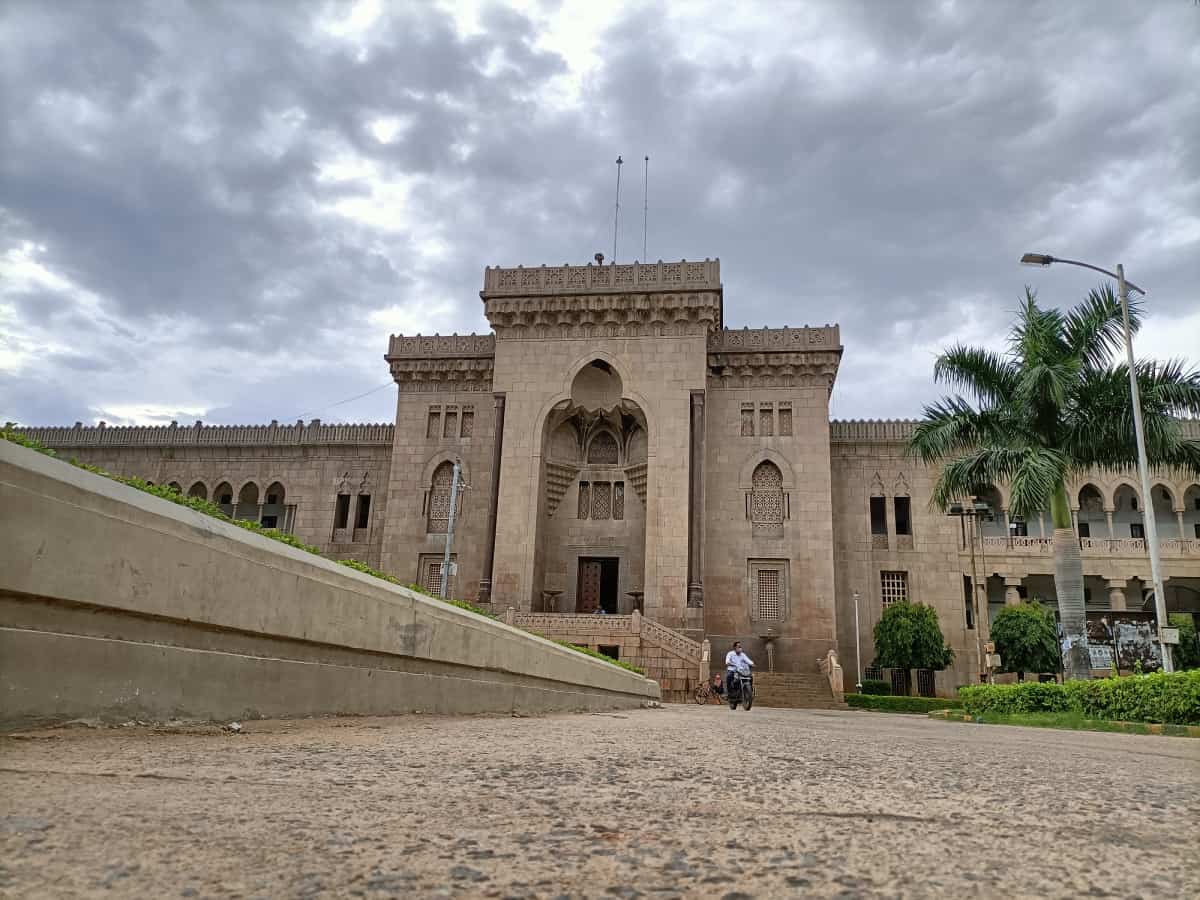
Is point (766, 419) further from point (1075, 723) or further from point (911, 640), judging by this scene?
point (1075, 723)

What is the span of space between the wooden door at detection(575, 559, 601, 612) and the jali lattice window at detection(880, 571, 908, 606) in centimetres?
960

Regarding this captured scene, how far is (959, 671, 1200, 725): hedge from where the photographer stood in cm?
979

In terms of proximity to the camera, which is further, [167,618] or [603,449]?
[603,449]

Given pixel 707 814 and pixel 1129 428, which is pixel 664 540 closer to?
pixel 1129 428

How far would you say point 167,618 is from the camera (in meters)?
3.60

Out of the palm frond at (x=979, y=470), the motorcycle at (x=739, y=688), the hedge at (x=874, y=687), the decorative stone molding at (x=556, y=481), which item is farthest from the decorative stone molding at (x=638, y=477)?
the palm frond at (x=979, y=470)

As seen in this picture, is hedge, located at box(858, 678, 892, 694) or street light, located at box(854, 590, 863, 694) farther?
street light, located at box(854, 590, 863, 694)

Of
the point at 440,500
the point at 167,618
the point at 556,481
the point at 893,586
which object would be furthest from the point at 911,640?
the point at 167,618

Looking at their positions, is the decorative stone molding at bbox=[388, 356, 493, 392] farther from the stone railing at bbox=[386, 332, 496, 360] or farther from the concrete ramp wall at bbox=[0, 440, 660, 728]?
the concrete ramp wall at bbox=[0, 440, 660, 728]

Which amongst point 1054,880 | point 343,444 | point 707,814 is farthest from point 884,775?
point 343,444

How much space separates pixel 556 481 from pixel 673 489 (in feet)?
14.0

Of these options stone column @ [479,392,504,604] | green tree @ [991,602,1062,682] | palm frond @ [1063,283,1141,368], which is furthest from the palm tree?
stone column @ [479,392,504,604]

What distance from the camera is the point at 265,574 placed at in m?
4.23

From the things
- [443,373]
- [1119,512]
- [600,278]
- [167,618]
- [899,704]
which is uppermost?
[600,278]
